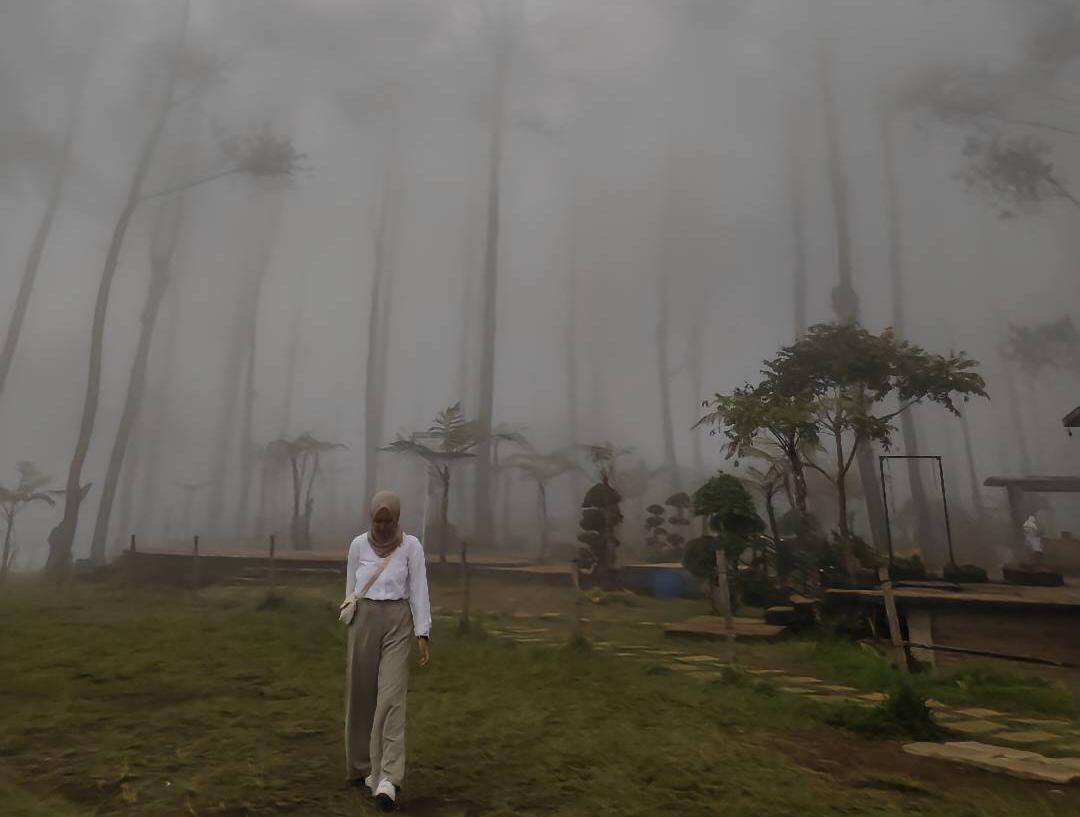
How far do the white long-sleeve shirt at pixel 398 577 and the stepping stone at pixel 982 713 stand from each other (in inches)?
211

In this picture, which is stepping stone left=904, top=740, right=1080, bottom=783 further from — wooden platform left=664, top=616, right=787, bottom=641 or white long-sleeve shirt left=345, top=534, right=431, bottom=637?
wooden platform left=664, top=616, right=787, bottom=641

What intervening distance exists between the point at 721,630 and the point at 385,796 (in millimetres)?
7966

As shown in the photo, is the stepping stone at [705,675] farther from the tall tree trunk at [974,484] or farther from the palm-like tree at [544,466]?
the tall tree trunk at [974,484]

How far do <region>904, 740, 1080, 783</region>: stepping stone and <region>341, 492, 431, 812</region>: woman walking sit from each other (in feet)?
12.0

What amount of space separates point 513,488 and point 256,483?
472 inches

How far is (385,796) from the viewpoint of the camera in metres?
3.22

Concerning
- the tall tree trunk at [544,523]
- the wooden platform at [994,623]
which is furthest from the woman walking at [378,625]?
the tall tree trunk at [544,523]

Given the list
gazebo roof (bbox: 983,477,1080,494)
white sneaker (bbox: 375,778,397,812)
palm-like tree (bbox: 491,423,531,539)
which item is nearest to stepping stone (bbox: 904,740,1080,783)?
white sneaker (bbox: 375,778,397,812)

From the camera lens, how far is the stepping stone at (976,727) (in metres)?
5.38

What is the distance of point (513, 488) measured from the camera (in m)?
27.5

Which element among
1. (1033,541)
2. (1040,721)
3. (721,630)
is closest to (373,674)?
(1040,721)

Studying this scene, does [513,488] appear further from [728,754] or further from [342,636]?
[728,754]

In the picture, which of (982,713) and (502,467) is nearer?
(982,713)

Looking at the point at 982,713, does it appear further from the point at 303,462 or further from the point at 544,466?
the point at 303,462
